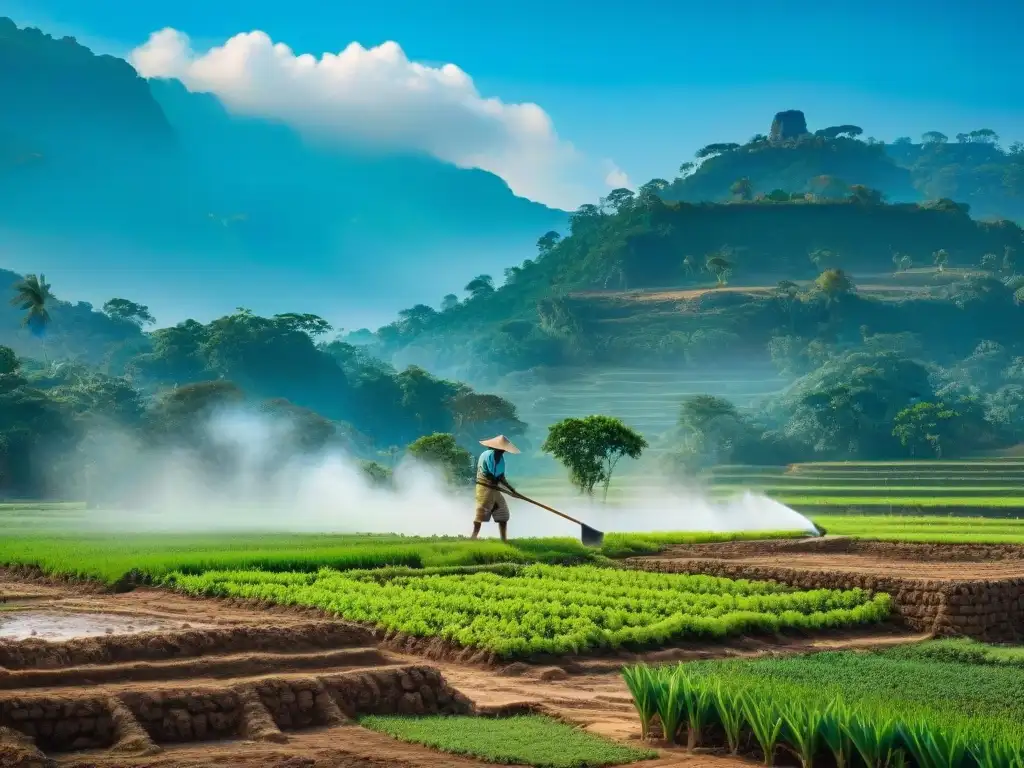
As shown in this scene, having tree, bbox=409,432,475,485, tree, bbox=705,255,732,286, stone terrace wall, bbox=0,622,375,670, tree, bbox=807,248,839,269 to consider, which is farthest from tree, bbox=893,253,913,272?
stone terrace wall, bbox=0,622,375,670

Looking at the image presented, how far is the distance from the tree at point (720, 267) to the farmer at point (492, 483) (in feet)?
346

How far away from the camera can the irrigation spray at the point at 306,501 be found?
35875 millimetres

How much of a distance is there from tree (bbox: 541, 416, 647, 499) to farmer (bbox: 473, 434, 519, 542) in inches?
618

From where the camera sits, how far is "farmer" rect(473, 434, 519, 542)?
21156 millimetres

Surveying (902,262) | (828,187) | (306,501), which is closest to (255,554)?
(306,501)

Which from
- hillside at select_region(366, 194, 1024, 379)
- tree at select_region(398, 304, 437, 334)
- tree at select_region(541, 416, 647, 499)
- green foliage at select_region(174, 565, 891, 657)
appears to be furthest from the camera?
tree at select_region(398, 304, 437, 334)

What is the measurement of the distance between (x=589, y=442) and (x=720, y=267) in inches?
3490

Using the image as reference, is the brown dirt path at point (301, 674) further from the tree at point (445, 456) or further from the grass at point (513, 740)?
the tree at point (445, 456)

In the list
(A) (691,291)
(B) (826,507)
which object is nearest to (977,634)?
(B) (826,507)

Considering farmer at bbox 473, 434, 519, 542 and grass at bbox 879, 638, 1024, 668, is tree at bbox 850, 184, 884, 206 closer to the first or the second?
farmer at bbox 473, 434, 519, 542

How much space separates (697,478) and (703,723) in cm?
6180

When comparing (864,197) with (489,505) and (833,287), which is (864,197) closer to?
(833,287)

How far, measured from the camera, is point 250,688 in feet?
31.6

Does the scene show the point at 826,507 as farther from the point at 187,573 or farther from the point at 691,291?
the point at 691,291
